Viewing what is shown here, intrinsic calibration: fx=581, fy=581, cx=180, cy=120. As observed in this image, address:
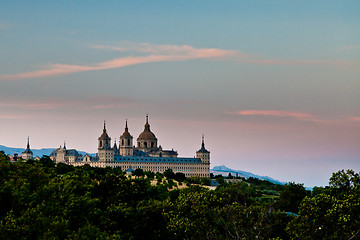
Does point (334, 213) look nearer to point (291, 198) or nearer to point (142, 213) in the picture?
point (142, 213)

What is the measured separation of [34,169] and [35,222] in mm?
19007

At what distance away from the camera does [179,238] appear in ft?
134

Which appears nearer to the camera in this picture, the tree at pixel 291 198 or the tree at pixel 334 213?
the tree at pixel 334 213

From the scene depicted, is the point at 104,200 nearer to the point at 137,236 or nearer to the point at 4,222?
the point at 137,236

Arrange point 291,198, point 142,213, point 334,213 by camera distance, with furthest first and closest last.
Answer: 1. point 291,198
2. point 142,213
3. point 334,213

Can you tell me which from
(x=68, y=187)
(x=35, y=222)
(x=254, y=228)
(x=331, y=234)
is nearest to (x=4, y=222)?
(x=35, y=222)

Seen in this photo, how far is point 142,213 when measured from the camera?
144ft

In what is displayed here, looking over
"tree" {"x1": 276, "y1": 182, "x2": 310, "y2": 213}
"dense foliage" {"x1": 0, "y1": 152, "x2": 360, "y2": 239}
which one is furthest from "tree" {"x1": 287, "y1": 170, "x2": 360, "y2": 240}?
"tree" {"x1": 276, "y1": 182, "x2": 310, "y2": 213}

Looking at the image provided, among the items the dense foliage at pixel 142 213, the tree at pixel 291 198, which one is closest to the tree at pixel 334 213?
the dense foliage at pixel 142 213

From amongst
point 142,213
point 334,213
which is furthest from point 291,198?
point 334,213

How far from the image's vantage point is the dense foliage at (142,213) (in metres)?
35.5

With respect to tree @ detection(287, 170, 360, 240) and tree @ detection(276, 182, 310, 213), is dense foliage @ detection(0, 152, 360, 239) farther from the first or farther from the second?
tree @ detection(276, 182, 310, 213)

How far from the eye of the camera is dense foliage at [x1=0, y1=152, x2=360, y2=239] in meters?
35.5

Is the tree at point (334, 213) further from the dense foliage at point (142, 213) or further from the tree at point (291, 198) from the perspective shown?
the tree at point (291, 198)
